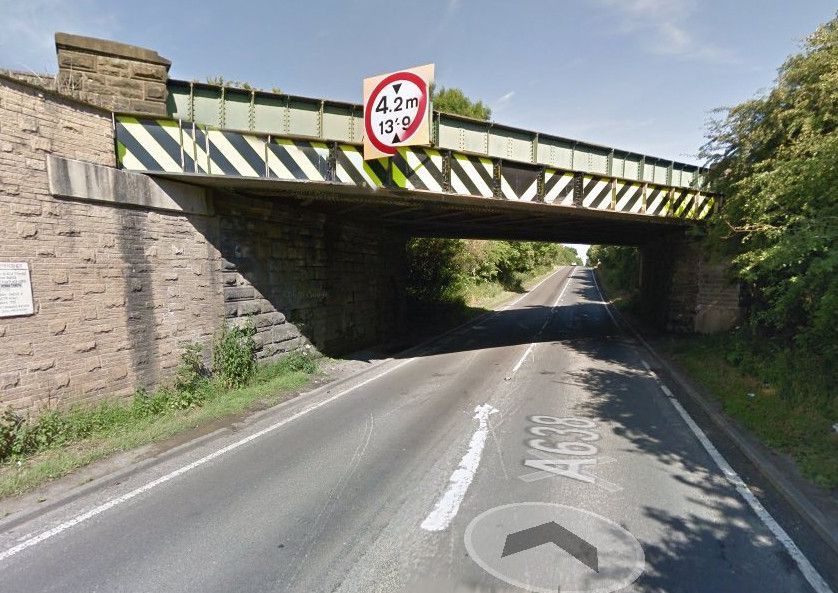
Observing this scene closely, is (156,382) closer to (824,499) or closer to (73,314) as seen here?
(73,314)

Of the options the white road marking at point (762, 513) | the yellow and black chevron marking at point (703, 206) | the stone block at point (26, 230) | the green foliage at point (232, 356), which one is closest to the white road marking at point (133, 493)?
the green foliage at point (232, 356)

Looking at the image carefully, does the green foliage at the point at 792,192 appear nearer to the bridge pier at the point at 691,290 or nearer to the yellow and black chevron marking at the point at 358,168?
the bridge pier at the point at 691,290

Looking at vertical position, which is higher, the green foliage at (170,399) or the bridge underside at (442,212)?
the bridge underside at (442,212)

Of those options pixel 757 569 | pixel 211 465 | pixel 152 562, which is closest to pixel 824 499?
pixel 757 569

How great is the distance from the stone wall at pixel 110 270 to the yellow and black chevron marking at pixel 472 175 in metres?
4.02

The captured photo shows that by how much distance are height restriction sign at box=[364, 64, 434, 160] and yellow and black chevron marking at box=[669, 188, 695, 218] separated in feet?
28.5

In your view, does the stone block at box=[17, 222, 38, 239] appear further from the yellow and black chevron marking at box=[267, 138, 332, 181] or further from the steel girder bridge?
the yellow and black chevron marking at box=[267, 138, 332, 181]

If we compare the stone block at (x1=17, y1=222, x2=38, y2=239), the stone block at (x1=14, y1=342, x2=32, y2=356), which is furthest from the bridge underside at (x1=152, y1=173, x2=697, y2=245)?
the stone block at (x1=14, y1=342, x2=32, y2=356)

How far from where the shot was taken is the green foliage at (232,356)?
8398 millimetres

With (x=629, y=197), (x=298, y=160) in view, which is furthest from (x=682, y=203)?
(x=298, y=160)

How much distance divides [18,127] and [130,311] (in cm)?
291

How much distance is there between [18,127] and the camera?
5730 millimetres

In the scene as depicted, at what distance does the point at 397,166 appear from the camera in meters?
9.01

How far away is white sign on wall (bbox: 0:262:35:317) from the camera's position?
18.2 feet
